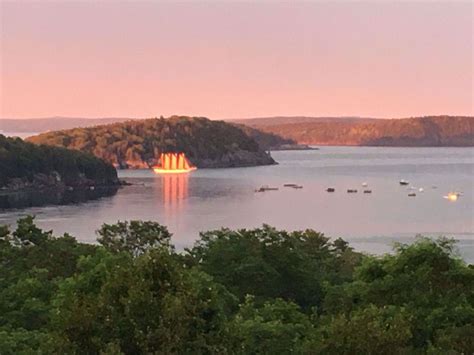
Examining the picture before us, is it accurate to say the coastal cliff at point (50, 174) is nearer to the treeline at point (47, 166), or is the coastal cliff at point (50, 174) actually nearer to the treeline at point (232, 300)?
the treeline at point (47, 166)

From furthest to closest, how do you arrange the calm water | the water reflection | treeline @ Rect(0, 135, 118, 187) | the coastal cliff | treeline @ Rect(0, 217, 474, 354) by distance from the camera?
treeline @ Rect(0, 135, 118, 187) → the coastal cliff → the water reflection → the calm water → treeline @ Rect(0, 217, 474, 354)

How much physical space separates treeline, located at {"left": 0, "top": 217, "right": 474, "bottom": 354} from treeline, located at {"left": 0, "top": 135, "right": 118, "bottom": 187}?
103 meters

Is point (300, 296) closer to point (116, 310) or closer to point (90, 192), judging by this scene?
point (116, 310)

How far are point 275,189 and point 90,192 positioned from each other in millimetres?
30743

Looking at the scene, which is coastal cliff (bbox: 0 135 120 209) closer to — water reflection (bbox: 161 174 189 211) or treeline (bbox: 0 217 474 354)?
water reflection (bbox: 161 174 189 211)

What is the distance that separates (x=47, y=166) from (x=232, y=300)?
122868mm

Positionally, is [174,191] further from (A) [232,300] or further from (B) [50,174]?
(A) [232,300]

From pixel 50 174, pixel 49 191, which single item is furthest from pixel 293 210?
pixel 50 174

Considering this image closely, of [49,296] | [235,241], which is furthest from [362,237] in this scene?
[49,296]

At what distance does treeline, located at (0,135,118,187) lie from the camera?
132750 mm

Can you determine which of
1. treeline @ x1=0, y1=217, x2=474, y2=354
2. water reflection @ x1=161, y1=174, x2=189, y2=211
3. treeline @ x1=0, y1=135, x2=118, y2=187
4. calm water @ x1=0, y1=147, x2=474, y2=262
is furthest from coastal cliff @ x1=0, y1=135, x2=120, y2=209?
treeline @ x1=0, y1=217, x2=474, y2=354

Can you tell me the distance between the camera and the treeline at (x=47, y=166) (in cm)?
13275

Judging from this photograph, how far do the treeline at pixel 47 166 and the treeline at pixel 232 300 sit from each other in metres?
103

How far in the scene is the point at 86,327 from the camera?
41.3 ft
